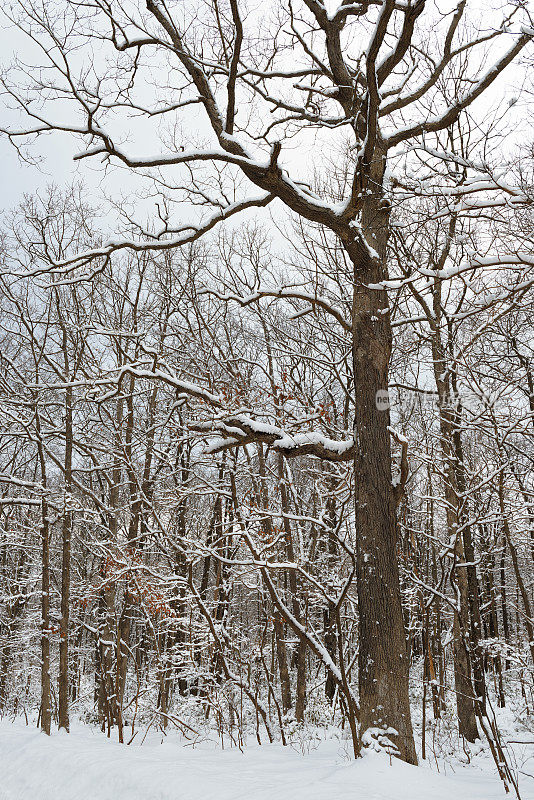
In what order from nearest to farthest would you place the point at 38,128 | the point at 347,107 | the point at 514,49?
the point at 514,49 < the point at 38,128 < the point at 347,107

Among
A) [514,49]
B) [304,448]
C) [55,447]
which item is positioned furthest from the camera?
[55,447]

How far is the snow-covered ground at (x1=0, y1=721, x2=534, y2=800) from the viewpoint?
3869 mm

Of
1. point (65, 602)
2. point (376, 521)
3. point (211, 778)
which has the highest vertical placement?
point (376, 521)

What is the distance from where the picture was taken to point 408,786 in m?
3.96

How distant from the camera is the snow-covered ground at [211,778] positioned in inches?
152

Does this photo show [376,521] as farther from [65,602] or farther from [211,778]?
[65,602]

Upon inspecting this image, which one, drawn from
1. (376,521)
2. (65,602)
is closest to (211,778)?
(376,521)

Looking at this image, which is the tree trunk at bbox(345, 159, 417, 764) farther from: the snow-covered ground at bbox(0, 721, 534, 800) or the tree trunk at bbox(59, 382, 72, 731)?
the tree trunk at bbox(59, 382, 72, 731)

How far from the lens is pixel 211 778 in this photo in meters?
4.34

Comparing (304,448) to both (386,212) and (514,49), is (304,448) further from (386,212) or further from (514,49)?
(514,49)

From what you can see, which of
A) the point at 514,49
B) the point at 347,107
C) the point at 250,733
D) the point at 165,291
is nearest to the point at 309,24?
the point at 347,107

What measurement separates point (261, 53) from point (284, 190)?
9.32 ft

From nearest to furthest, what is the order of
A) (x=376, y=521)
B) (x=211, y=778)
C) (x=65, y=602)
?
(x=211, y=778)
(x=376, y=521)
(x=65, y=602)

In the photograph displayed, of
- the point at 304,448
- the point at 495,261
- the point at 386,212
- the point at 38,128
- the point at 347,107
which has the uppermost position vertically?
the point at 347,107
